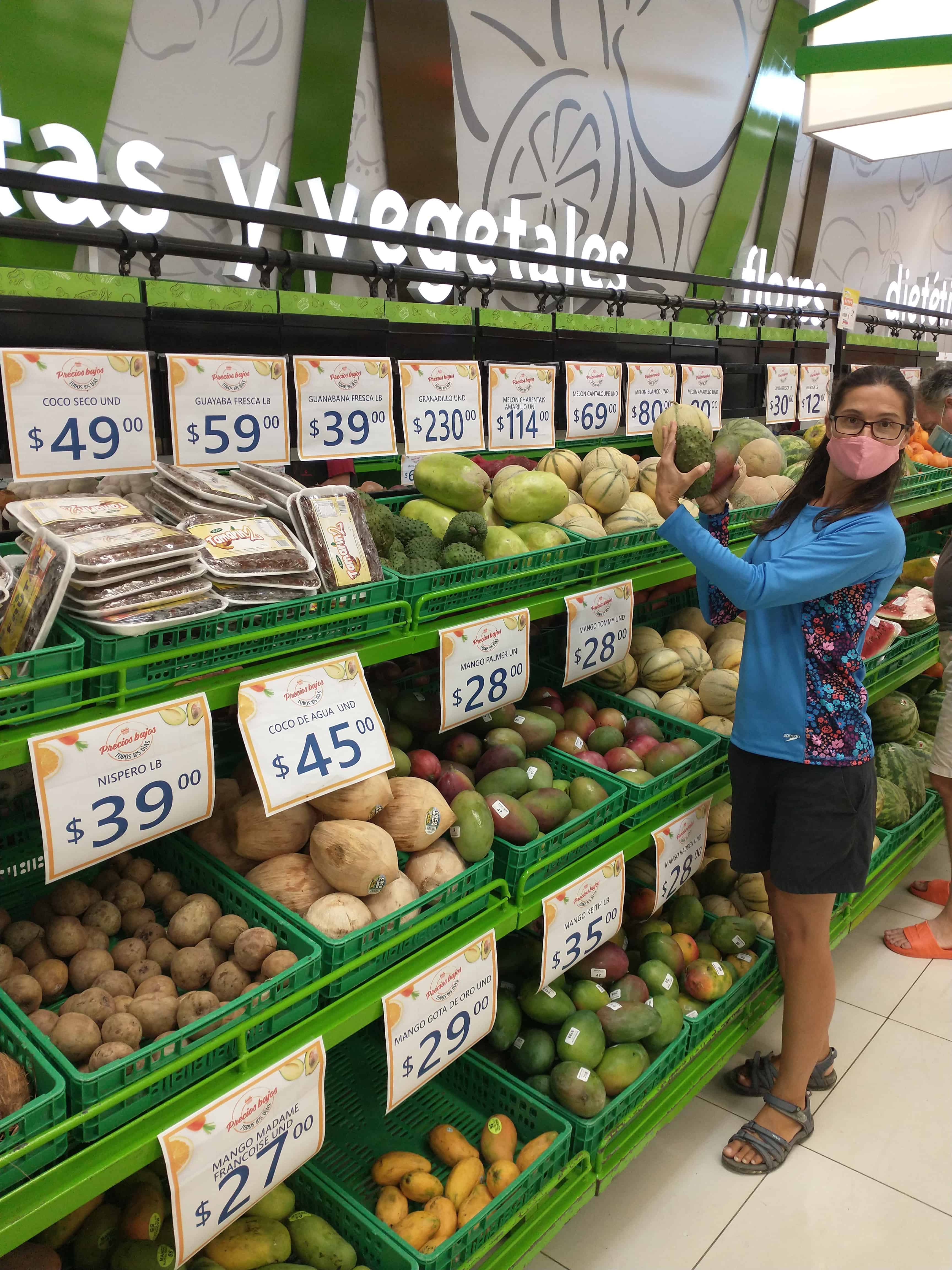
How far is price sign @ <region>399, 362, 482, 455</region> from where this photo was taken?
2.13 metres

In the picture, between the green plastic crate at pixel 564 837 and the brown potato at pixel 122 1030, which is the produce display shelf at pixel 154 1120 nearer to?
the brown potato at pixel 122 1030

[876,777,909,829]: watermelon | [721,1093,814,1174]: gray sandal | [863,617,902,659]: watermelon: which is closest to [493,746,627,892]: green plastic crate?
[721,1093,814,1174]: gray sandal

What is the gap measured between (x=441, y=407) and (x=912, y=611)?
2249 millimetres

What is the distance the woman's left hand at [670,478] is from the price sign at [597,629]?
0.28 meters

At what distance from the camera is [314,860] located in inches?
60.8

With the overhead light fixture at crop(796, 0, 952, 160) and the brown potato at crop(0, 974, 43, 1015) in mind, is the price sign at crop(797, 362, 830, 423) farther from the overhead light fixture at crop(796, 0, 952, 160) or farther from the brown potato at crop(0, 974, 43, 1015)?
the brown potato at crop(0, 974, 43, 1015)

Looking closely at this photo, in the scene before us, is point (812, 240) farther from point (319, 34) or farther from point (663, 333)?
point (319, 34)

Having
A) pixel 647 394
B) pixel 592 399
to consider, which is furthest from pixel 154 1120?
pixel 647 394

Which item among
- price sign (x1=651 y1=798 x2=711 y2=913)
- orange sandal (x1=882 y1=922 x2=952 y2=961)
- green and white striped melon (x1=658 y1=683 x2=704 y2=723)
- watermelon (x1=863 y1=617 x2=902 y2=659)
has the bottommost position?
orange sandal (x1=882 y1=922 x2=952 y2=961)

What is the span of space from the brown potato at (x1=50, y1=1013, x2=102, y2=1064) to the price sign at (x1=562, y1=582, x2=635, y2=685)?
1197 mm

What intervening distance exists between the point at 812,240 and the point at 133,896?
21.5 ft

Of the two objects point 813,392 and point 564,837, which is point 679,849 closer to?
point 564,837

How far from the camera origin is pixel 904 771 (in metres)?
3.36

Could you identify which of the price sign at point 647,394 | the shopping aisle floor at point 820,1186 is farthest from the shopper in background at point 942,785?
the price sign at point 647,394
